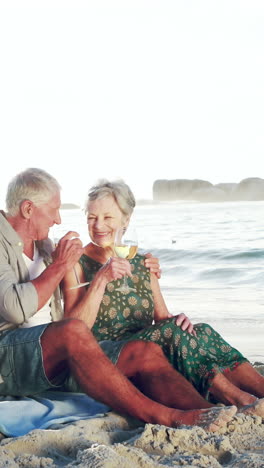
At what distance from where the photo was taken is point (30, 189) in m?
3.51

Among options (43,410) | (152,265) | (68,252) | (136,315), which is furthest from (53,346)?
(152,265)

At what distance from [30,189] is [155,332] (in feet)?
3.08

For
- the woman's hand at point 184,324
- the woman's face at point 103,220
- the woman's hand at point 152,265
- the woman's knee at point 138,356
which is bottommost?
the woman's knee at point 138,356

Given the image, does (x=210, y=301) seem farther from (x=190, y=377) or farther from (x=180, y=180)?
(x=180, y=180)

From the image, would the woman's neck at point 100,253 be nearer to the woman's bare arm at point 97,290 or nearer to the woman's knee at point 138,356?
the woman's bare arm at point 97,290

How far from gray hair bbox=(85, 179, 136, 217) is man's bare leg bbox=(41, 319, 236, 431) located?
810mm

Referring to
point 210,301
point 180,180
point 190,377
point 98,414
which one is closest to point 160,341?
point 190,377

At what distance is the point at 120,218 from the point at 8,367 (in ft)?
3.20

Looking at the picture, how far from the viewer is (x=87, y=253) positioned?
3.88 metres

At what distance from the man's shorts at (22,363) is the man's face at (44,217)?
507 mm

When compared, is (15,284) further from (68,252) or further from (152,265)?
(152,265)

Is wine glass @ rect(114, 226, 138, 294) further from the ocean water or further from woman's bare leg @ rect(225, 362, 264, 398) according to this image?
woman's bare leg @ rect(225, 362, 264, 398)

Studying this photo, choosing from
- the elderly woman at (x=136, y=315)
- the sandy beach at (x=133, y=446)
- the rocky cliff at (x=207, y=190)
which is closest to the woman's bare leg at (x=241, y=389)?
the elderly woman at (x=136, y=315)

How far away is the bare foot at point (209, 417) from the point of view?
10.1 feet
